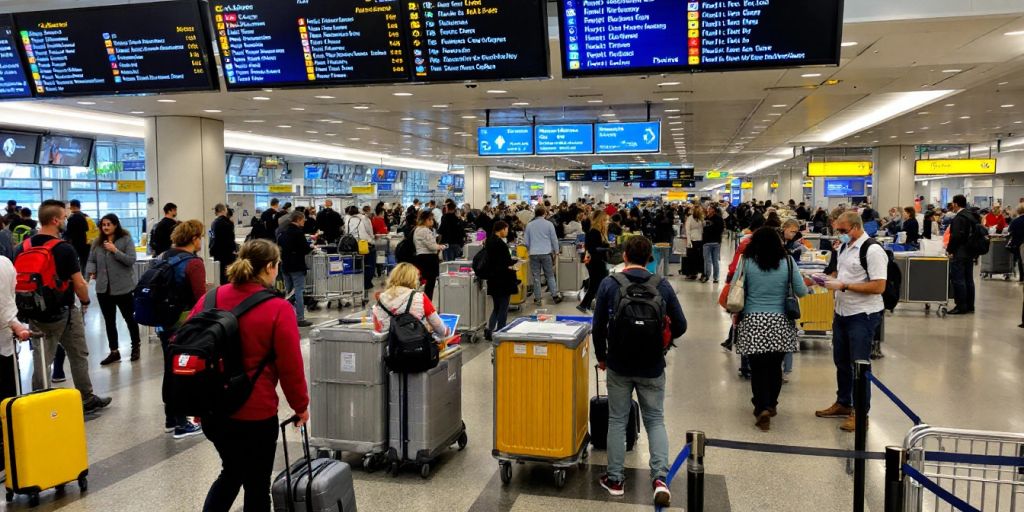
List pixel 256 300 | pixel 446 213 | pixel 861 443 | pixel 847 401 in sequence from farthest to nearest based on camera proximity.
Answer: pixel 446 213
pixel 847 401
pixel 861 443
pixel 256 300

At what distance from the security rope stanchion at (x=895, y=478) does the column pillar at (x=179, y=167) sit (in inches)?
530

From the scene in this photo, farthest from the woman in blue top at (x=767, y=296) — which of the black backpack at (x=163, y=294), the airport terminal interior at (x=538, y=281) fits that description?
the black backpack at (x=163, y=294)

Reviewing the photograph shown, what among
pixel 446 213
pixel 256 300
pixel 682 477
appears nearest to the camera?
pixel 256 300

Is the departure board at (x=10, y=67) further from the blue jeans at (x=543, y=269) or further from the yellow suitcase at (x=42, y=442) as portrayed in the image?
the blue jeans at (x=543, y=269)

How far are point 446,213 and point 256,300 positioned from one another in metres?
10.9

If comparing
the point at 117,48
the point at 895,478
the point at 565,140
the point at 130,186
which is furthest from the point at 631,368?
the point at 130,186

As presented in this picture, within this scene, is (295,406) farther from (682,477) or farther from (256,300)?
(682,477)

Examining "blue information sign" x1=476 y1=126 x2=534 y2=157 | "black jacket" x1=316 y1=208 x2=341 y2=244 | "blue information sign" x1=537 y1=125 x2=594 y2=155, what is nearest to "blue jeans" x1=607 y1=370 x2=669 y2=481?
"blue information sign" x1=537 y1=125 x2=594 y2=155

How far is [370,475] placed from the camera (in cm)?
498

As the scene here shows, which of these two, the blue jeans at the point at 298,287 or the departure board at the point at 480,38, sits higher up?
the departure board at the point at 480,38

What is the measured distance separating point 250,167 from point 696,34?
79.4 feet

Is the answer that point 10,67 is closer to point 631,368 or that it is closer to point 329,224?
point 329,224

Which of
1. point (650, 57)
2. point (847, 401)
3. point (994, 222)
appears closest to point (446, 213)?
point (650, 57)

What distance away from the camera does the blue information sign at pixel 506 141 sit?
13.7 m
